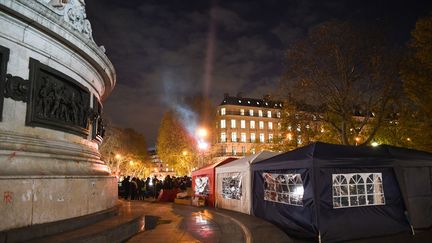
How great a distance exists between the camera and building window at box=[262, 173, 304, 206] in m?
9.65

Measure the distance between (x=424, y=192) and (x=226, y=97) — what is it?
248ft

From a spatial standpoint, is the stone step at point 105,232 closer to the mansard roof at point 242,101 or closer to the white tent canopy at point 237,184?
the white tent canopy at point 237,184

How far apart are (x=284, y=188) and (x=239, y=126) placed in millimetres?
74763

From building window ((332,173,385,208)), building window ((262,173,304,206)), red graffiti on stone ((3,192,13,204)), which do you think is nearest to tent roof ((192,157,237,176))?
building window ((262,173,304,206))

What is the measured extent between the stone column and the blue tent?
17.3 ft

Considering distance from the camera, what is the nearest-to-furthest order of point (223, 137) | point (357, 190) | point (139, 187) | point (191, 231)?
point (191, 231)
point (357, 190)
point (139, 187)
point (223, 137)

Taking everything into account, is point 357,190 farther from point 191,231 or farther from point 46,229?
point 46,229

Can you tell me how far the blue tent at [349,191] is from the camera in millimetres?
8844

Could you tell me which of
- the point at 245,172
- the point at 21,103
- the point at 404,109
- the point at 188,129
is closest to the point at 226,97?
the point at 188,129

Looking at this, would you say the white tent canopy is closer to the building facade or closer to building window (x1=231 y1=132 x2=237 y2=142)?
the building facade

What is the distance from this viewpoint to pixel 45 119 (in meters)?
7.48

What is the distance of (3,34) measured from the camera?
6.62 meters

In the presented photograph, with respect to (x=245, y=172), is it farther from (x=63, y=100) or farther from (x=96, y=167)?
(x=63, y=100)

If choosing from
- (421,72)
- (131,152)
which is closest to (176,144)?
(131,152)
